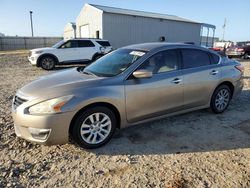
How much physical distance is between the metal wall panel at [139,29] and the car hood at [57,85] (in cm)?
1771

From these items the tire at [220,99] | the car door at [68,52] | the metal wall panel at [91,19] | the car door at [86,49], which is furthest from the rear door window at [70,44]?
the tire at [220,99]

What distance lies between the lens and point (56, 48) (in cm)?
1255

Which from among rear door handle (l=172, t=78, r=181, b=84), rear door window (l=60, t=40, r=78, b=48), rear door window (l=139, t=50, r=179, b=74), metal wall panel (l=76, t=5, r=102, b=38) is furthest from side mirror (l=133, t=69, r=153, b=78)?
metal wall panel (l=76, t=5, r=102, b=38)

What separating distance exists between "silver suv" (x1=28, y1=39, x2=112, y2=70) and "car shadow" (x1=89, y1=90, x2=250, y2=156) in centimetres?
929

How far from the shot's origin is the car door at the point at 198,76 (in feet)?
14.5

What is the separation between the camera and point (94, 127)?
3.55m

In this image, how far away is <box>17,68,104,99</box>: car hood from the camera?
10.9 ft

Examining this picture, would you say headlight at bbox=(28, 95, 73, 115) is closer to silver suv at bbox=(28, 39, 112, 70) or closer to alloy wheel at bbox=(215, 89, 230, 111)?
alloy wheel at bbox=(215, 89, 230, 111)

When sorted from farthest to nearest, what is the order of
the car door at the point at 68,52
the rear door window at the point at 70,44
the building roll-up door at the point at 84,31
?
the building roll-up door at the point at 84,31
the rear door window at the point at 70,44
the car door at the point at 68,52

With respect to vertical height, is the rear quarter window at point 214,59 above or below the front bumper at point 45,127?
above

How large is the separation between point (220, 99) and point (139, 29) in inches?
741

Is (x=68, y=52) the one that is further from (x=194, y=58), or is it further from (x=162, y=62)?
(x=162, y=62)

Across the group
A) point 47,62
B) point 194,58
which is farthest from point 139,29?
point 194,58

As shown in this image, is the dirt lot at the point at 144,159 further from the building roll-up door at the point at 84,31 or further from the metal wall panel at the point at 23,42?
the metal wall panel at the point at 23,42
